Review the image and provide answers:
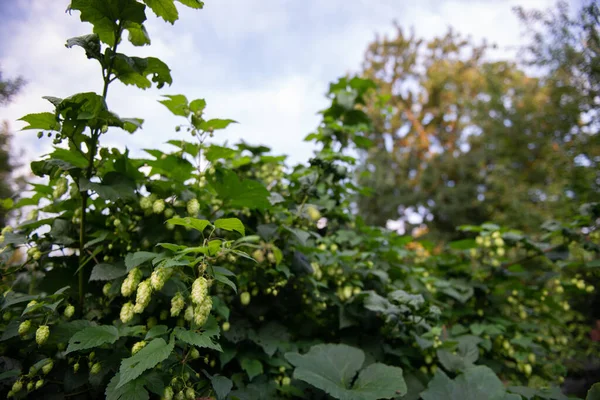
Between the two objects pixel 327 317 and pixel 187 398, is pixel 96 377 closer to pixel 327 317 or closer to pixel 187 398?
pixel 187 398

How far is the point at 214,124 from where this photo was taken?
1419 mm

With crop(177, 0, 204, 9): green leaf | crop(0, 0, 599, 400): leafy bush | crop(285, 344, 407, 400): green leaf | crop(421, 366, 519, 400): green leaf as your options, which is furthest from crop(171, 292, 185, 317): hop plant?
crop(421, 366, 519, 400): green leaf

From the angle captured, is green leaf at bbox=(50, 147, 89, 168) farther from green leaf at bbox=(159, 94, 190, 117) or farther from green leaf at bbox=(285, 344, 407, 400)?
green leaf at bbox=(285, 344, 407, 400)

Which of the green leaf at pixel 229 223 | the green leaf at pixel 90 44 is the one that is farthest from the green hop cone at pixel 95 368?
the green leaf at pixel 90 44

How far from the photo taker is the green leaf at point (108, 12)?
1.14 meters

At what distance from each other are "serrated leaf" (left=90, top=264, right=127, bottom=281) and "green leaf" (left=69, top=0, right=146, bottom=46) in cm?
80

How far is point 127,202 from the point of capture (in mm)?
1291

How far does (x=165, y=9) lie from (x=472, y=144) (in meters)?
13.1

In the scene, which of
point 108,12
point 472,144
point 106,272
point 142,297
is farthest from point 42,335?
point 472,144

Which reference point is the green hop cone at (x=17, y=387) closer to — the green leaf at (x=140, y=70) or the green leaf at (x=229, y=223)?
the green leaf at (x=229, y=223)

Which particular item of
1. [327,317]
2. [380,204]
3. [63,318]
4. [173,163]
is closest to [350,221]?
[327,317]

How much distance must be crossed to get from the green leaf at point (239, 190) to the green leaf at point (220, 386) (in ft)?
2.08

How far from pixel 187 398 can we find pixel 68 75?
139cm

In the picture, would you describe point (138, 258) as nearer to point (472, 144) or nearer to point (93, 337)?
point (93, 337)
